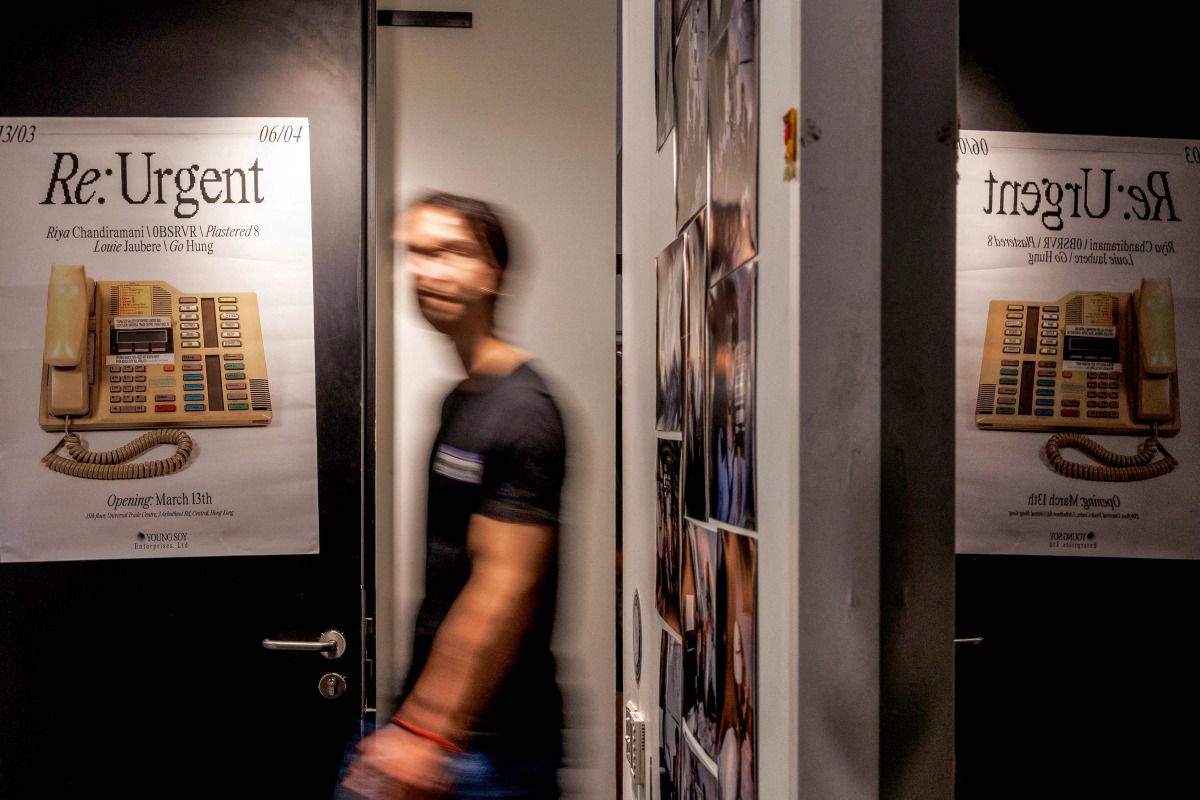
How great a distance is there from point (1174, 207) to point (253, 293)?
1.77 metres

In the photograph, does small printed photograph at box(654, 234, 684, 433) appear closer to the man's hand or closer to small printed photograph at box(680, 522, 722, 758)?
small printed photograph at box(680, 522, 722, 758)

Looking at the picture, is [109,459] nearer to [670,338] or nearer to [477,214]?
[477,214]

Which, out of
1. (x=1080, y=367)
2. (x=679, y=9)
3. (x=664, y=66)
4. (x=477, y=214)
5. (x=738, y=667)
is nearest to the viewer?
(x=738, y=667)

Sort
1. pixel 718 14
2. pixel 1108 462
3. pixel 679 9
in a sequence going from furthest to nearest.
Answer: pixel 1108 462 → pixel 679 9 → pixel 718 14

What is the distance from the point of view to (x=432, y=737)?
189 cm

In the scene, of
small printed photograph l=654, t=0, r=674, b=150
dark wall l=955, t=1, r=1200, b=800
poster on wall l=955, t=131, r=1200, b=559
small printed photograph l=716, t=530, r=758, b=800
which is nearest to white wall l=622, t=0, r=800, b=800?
small printed photograph l=716, t=530, r=758, b=800

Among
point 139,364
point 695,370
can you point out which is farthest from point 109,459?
point 695,370

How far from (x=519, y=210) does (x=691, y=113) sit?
99cm

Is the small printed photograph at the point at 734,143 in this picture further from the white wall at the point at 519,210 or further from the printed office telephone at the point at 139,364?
the printed office telephone at the point at 139,364

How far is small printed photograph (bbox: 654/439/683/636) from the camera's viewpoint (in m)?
1.05

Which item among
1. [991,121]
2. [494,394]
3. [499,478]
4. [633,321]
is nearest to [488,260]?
[494,394]

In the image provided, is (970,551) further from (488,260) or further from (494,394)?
(488,260)

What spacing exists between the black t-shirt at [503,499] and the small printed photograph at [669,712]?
69 cm

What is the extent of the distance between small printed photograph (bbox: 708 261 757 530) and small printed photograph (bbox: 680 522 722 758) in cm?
6
